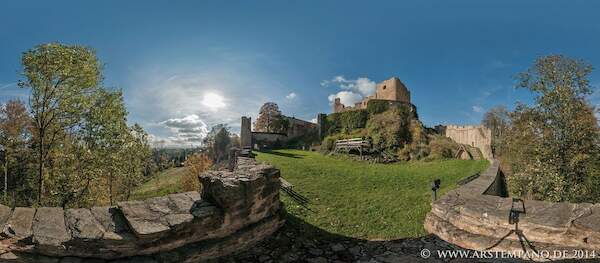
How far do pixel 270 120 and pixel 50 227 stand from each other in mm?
45265

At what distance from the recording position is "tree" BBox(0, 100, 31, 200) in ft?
59.6

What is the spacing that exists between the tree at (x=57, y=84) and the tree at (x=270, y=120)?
3442cm

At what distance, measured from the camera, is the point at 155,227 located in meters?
4.53

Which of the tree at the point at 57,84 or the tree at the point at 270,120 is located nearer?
the tree at the point at 57,84

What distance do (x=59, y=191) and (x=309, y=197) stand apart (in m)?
11.4

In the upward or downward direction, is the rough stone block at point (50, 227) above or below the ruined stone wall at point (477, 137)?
below

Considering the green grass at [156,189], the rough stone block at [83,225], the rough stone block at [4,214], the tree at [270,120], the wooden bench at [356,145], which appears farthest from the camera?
the tree at [270,120]

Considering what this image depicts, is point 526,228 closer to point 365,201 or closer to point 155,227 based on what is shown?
point 365,201

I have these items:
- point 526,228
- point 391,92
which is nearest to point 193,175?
point 526,228

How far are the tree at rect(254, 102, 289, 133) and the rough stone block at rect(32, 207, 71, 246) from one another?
43.2 metres

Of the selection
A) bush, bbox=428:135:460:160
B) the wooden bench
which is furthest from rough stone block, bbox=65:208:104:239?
bush, bbox=428:135:460:160

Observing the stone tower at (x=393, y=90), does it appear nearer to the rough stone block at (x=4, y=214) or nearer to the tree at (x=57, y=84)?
the tree at (x=57, y=84)

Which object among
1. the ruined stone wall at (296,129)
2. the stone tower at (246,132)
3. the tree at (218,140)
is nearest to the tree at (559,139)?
the stone tower at (246,132)

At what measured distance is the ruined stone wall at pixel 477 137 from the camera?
27.4 meters
